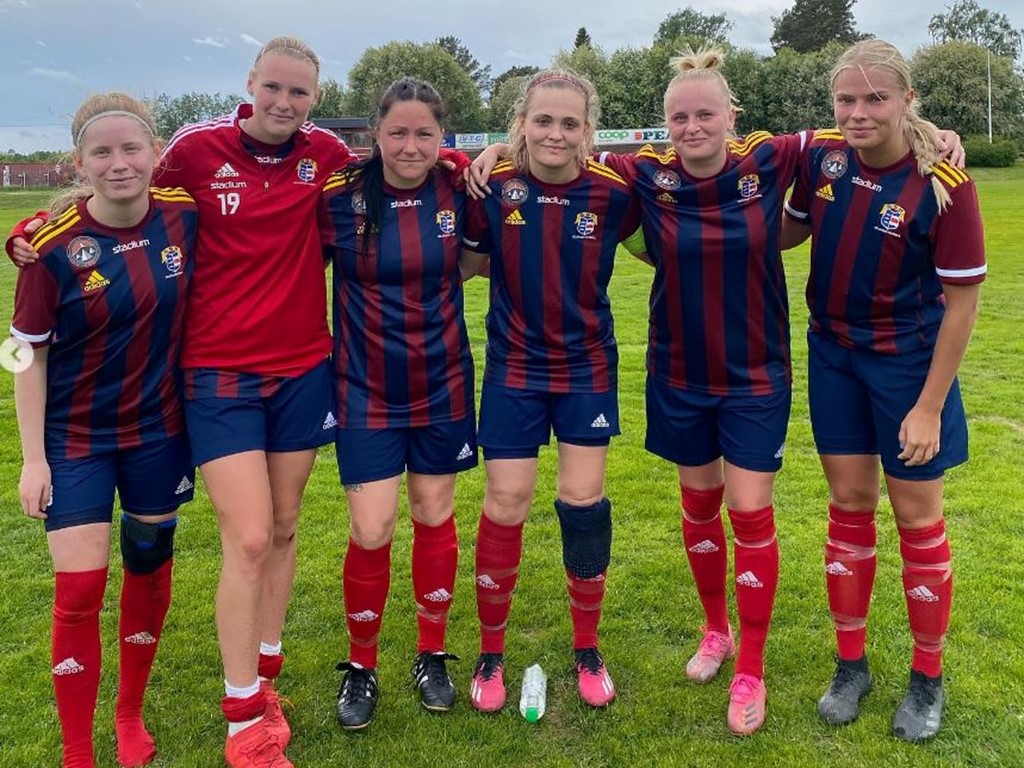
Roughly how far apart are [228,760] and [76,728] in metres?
0.51

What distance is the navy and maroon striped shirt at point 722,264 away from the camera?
3221 mm

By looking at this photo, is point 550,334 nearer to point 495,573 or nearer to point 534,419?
point 534,419

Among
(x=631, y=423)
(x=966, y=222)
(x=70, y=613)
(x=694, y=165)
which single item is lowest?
(x=631, y=423)

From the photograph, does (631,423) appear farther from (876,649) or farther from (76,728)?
(76,728)

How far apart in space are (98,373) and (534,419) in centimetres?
154

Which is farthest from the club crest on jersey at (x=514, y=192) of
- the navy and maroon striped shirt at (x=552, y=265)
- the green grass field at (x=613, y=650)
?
the green grass field at (x=613, y=650)

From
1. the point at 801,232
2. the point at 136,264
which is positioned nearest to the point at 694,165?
the point at 801,232

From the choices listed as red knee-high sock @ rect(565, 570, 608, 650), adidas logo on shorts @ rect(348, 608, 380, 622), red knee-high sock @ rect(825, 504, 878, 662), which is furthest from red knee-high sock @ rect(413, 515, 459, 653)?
red knee-high sock @ rect(825, 504, 878, 662)

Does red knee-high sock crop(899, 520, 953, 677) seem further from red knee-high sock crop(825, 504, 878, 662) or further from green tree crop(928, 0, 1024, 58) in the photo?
green tree crop(928, 0, 1024, 58)

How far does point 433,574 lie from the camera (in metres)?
3.49

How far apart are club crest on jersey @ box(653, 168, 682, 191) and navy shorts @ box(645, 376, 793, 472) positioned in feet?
2.50

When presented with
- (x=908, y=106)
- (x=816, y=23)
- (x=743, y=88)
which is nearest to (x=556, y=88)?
(x=908, y=106)

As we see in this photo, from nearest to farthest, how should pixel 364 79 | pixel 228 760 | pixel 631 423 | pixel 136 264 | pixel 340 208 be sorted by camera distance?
pixel 136 264, pixel 228 760, pixel 340 208, pixel 631 423, pixel 364 79

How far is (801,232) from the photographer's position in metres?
3.46
